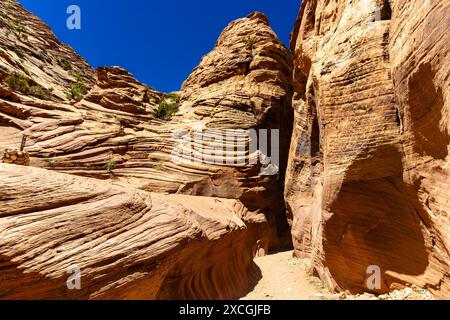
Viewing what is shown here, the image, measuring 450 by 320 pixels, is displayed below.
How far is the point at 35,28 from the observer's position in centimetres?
4094

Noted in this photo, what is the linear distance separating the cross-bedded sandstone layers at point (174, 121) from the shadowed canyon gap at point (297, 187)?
0.12 meters

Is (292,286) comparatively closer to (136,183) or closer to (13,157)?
(136,183)

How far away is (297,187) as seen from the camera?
16.3 m

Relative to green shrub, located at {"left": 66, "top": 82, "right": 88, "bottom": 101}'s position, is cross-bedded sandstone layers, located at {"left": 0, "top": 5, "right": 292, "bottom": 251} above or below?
below

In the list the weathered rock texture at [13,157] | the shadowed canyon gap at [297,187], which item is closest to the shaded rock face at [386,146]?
the shadowed canyon gap at [297,187]

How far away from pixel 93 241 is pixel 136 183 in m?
8.95

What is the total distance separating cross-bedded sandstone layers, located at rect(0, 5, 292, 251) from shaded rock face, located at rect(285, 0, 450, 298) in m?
8.03

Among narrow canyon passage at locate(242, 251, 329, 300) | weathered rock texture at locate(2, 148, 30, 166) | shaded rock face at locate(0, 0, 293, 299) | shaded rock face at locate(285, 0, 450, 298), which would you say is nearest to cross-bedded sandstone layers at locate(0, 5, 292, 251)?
shaded rock face at locate(0, 0, 293, 299)

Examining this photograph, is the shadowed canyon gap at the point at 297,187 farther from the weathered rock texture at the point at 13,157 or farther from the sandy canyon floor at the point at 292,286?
the weathered rock texture at the point at 13,157

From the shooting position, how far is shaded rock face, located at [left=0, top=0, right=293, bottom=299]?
20.4 ft

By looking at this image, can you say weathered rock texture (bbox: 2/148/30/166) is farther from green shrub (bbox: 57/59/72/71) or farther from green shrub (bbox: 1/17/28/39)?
green shrub (bbox: 57/59/72/71)

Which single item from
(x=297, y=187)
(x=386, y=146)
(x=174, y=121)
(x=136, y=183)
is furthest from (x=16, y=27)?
(x=386, y=146)

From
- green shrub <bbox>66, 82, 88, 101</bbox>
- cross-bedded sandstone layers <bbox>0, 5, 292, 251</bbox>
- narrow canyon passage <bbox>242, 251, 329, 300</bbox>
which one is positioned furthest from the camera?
green shrub <bbox>66, 82, 88, 101</bbox>

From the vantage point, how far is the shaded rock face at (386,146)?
634 cm
